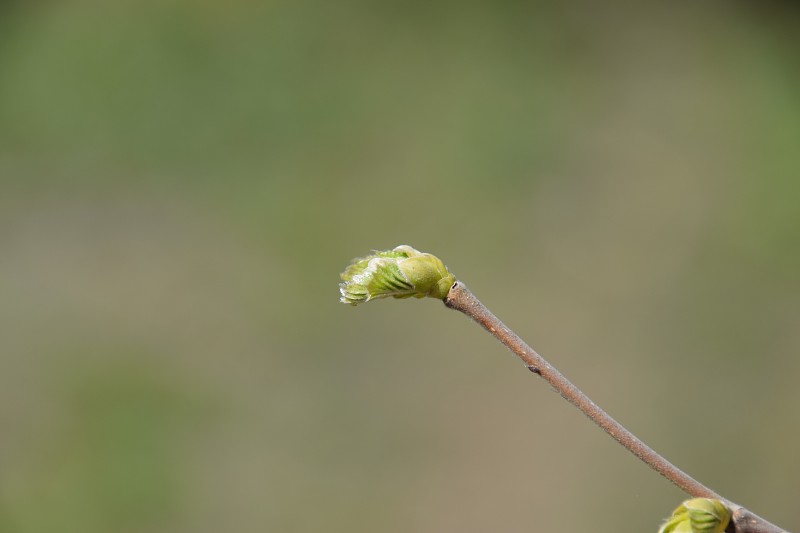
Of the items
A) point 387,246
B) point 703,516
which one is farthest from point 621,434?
point 387,246

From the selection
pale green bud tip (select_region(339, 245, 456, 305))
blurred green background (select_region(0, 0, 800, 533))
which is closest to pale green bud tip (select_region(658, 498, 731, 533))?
pale green bud tip (select_region(339, 245, 456, 305))

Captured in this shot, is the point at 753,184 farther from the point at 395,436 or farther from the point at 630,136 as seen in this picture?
the point at 395,436

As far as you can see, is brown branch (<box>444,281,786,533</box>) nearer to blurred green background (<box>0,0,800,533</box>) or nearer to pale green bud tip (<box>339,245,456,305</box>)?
pale green bud tip (<box>339,245,456,305</box>)

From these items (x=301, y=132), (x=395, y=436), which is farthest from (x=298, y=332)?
(x=301, y=132)

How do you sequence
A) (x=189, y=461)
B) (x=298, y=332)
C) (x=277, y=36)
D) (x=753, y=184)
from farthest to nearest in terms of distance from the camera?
(x=277, y=36) < (x=753, y=184) < (x=298, y=332) < (x=189, y=461)

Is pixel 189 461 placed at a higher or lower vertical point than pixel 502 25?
lower

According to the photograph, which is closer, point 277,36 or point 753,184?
point 753,184
